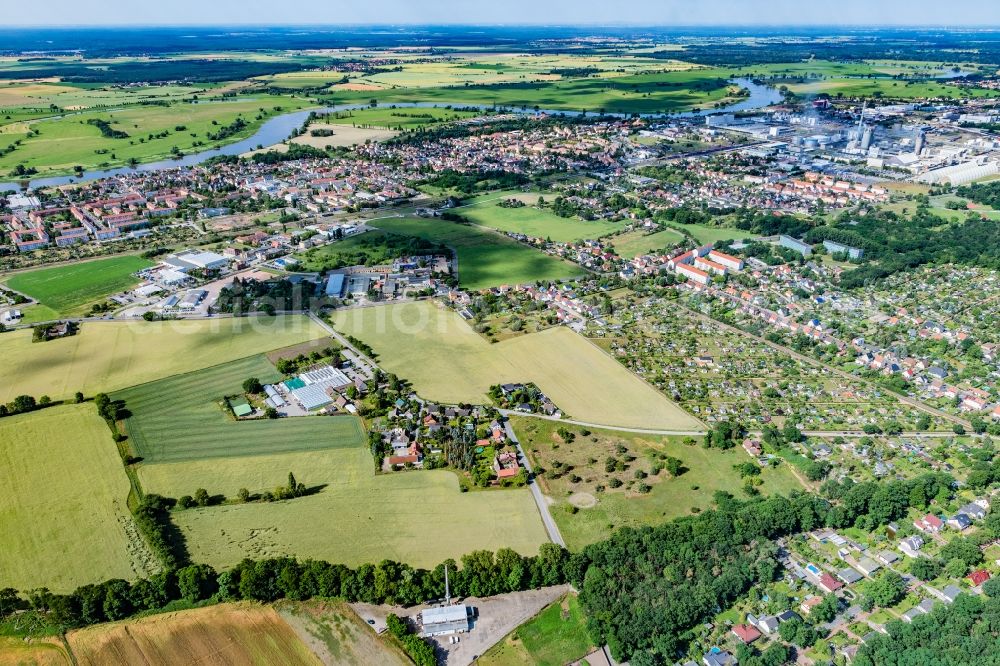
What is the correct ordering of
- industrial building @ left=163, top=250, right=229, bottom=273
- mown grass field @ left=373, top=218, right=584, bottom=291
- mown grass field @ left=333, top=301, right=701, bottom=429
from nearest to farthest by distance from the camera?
mown grass field @ left=333, top=301, right=701, bottom=429 → mown grass field @ left=373, top=218, right=584, bottom=291 → industrial building @ left=163, top=250, right=229, bottom=273

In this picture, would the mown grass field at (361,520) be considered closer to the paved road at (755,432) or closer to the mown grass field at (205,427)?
the mown grass field at (205,427)

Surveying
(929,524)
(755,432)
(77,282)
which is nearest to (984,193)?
(755,432)

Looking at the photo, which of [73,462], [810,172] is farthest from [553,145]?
[73,462]

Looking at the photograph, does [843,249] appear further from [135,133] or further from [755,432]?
[135,133]

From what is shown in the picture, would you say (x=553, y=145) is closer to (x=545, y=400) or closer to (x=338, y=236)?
(x=338, y=236)

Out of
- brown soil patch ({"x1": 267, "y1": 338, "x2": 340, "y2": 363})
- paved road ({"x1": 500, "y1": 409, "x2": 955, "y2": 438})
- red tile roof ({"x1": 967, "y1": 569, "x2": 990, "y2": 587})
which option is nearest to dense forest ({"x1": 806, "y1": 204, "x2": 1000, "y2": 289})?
paved road ({"x1": 500, "y1": 409, "x2": 955, "y2": 438})

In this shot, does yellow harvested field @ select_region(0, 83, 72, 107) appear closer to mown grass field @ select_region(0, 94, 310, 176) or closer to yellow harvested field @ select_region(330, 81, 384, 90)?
mown grass field @ select_region(0, 94, 310, 176)
